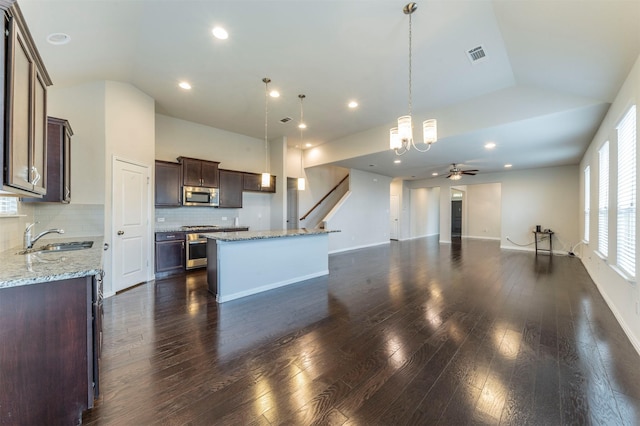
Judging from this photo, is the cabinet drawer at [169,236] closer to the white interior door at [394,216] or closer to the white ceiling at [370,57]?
the white ceiling at [370,57]

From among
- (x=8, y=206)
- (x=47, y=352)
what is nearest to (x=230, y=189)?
(x=8, y=206)

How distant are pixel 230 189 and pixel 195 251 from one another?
1638 mm

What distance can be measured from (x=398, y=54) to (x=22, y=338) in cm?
422

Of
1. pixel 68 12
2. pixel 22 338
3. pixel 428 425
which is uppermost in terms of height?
pixel 68 12

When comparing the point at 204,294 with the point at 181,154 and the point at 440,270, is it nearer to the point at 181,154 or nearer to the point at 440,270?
the point at 181,154

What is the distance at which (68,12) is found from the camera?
7.89 feet

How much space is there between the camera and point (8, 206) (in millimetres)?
2387

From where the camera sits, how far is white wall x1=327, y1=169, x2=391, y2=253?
7.97 meters

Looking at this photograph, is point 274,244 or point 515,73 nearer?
point 515,73

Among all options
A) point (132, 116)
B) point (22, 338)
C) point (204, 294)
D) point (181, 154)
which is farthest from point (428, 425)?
point (181, 154)

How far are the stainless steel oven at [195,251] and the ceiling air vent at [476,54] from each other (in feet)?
17.9

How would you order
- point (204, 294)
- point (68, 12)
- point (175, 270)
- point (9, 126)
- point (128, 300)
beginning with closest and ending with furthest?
point (9, 126), point (68, 12), point (128, 300), point (204, 294), point (175, 270)

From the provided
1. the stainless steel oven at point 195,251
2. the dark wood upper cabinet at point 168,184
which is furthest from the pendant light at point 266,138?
the stainless steel oven at point 195,251

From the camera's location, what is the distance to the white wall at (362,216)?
26.2ft
